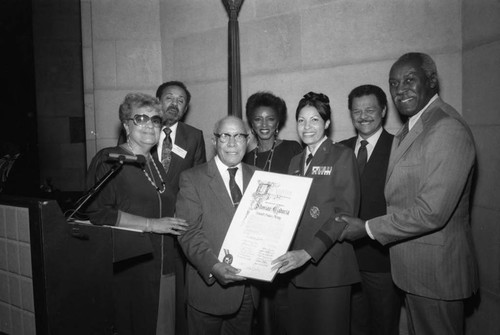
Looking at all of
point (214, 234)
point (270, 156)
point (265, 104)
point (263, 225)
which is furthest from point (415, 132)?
point (265, 104)

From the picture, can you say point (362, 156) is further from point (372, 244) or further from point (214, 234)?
point (214, 234)

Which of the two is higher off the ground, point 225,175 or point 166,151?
point 166,151

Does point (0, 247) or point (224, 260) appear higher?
point (0, 247)

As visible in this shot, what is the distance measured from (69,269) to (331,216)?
5.08 feet

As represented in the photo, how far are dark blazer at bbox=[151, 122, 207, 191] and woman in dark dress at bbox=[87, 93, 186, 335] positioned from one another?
31.8 inches

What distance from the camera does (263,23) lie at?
15.5 ft

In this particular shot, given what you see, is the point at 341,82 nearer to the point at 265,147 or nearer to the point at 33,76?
the point at 265,147

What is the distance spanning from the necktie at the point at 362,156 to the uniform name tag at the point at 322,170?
66 cm

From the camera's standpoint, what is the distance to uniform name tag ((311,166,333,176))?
101 inches

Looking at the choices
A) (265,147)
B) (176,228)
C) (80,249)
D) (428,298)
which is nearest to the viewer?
(80,249)

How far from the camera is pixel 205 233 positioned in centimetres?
246

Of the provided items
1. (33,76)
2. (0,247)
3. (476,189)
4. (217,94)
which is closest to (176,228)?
(0,247)

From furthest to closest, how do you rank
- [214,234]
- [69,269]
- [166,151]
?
[166,151] < [214,234] < [69,269]

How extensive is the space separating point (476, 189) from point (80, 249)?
3.17 meters
